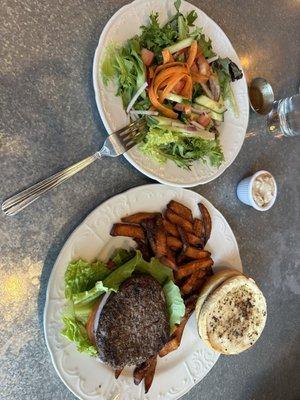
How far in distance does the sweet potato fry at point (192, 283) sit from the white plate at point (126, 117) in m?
0.39

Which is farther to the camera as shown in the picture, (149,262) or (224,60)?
(224,60)

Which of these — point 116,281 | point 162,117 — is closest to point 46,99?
point 162,117

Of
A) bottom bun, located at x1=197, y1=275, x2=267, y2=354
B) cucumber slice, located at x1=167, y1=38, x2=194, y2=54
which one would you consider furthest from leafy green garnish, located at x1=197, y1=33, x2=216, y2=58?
bottom bun, located at x1=197, y1=275, x2=267, y2=354

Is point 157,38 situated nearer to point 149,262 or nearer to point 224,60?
point 224,60

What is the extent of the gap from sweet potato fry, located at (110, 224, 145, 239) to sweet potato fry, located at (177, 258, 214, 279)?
0.24 metres

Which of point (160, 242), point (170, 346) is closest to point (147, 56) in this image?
point (160, 242)

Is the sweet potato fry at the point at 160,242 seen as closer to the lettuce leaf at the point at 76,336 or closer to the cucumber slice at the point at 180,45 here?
the lettuce leaf at the point at 76,336

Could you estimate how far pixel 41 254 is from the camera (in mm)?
1569

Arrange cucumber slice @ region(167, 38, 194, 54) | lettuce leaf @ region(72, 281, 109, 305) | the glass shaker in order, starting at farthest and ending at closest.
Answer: the glass shaker → cucumber slice @ region(167, 38, 194, 54) → lettuce leaf @ region(72, 281, 109, 305)

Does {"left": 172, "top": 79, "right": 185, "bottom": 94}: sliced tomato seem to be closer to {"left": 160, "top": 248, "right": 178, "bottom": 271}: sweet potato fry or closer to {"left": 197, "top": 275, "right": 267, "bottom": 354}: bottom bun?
{"left": 160, "top": 248, "right": 178, "bottom": 271}: sweet potato fry

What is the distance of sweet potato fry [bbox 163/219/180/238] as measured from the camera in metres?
1.76

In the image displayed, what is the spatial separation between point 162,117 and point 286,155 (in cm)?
99

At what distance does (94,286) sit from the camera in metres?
1.52

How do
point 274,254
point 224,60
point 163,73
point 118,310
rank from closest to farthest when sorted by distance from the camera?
point 118,310, point 163,73, point 224,60, point 274,254
